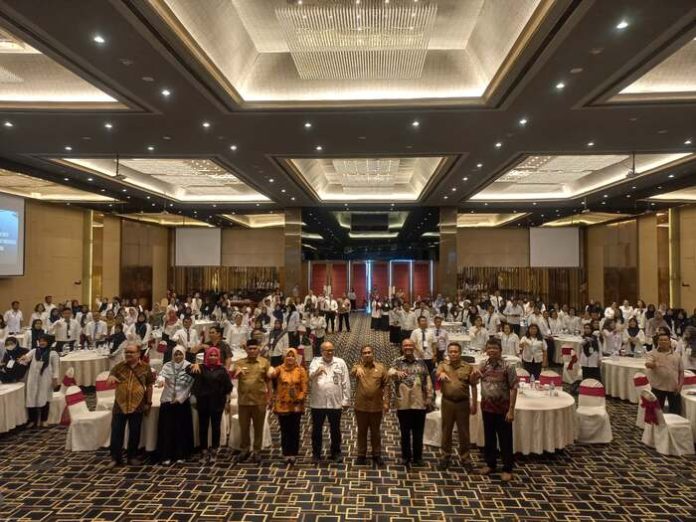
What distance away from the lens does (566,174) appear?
13562 mm

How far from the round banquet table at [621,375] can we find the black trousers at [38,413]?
933 centimetres

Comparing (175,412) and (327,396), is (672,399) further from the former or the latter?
(175,412)

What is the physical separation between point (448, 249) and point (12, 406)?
46.4ft

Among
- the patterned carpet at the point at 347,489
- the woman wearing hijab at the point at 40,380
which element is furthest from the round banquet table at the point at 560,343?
the woman wearing hijab at the point at 40,380

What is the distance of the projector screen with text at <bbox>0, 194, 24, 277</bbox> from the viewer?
1221 cm

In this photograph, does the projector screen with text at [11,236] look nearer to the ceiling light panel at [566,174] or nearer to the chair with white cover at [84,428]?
the chair with white cover at [84,428]

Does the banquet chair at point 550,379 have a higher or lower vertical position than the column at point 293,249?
lower

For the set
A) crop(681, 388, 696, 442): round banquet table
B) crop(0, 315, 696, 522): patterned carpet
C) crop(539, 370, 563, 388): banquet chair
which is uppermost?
crop(539, 370, 563, 388): banquet chair

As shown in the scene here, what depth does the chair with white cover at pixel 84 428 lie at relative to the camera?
5590 mm

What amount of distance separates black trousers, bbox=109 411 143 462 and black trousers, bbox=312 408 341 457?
2022 millimetres

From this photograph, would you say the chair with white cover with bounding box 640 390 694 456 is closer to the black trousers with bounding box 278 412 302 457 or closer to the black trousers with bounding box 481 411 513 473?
the black trousers with bounding box 481 411 513 473

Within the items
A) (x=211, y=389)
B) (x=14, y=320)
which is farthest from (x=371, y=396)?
(x=14, y=320)

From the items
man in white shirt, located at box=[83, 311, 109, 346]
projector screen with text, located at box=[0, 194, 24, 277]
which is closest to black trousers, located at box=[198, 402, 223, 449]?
man in white shirt, located at box=[83, 311, 109, 346]

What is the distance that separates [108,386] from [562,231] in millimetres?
21454
